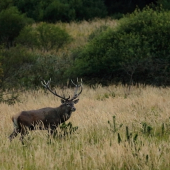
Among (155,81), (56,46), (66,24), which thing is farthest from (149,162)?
(66,24)

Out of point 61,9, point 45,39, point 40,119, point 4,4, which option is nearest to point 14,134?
point 40,119

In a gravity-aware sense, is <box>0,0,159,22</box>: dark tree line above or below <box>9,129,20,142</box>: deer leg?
above

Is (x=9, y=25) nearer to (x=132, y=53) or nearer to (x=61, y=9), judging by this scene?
(x=61, y=9)

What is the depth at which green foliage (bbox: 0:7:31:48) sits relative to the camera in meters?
32.6

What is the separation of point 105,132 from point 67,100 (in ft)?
4.09

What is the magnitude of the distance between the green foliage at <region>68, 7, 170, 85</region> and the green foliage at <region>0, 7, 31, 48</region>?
9.18 metres

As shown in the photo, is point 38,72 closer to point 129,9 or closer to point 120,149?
point 120,149

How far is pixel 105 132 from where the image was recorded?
913 cm

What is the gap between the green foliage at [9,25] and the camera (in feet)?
107

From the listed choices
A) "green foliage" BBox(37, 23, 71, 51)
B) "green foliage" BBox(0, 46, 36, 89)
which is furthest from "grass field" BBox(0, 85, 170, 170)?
"green foliage" BBox(37, 23, 71, 51)

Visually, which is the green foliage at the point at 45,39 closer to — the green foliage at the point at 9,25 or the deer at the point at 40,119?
the green foliage at the point at 9,25

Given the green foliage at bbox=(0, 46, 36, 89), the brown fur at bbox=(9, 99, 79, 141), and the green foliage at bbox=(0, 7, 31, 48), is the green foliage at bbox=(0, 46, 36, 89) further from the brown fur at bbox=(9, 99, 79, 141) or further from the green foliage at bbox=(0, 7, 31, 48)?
the brown fur at bbox=(9, 99, 79, 141)

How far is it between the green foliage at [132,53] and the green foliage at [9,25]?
9.18 metres

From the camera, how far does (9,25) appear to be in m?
32.8
